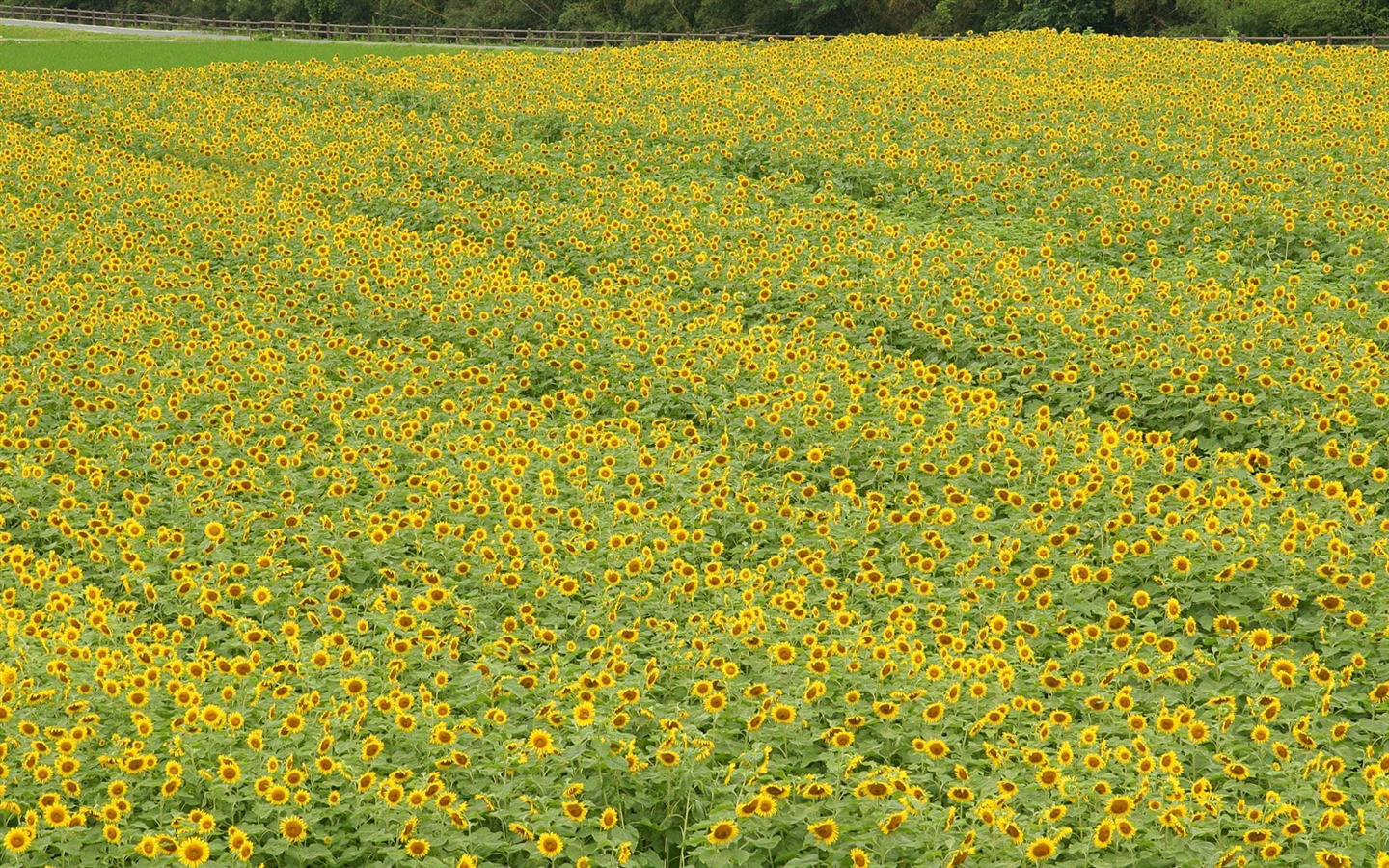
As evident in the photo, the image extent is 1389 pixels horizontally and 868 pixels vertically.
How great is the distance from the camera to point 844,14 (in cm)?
4931

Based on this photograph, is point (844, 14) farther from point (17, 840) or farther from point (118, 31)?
point (17, 840)

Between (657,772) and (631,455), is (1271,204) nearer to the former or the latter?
(631,455)

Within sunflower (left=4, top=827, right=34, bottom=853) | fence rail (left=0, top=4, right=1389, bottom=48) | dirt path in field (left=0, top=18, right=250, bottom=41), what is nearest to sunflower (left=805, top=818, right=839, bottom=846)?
sunflower (left=4, top=827, right=34, bottom=853)

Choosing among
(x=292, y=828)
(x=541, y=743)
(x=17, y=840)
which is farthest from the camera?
(x=541, y=743)

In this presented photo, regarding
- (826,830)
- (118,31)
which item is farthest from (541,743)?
(118,31)

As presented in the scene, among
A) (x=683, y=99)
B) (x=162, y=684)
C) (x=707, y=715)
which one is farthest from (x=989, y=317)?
(x=683, y=99)

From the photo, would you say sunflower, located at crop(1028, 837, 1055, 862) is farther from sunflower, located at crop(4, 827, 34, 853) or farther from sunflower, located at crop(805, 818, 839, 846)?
sunflower, located at crop(4, 827, 34, 853)

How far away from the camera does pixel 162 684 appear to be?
5332 mm

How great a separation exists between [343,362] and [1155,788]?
696 centimetres

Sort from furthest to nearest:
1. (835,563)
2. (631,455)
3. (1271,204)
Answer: (1271,204), (631,455), (835,563)

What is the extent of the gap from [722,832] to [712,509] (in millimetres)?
3092

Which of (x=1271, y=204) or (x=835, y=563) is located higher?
(x=1271, y=204)

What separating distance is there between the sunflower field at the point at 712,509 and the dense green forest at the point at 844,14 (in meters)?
20.4

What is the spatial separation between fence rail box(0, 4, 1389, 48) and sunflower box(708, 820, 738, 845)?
94.1 ft
